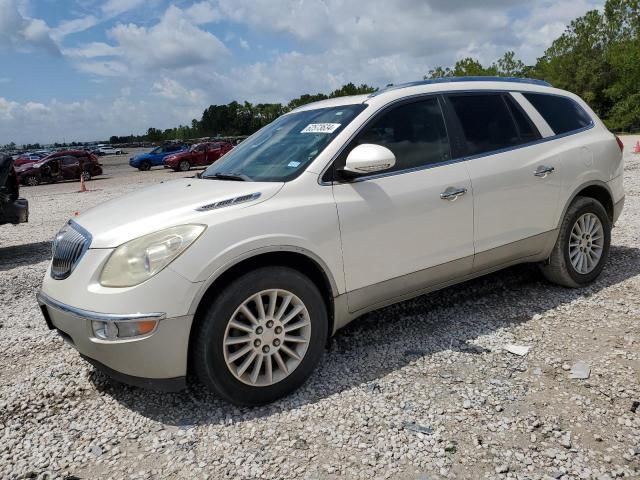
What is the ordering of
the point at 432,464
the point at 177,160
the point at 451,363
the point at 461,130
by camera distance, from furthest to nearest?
the point at 177,160 → the point at 461,130 → the point at 451,363 → the point at 432,464

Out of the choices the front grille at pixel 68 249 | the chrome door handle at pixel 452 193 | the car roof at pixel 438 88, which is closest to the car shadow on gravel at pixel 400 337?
the front grille at pixel 68 249

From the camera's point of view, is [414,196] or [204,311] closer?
[204,311]

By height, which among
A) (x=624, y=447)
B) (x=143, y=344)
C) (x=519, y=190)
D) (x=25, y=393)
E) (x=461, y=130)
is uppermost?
(x=461, y=130)

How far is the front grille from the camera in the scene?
2988 mm

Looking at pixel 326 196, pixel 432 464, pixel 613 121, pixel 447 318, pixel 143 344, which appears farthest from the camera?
pixel 613 121

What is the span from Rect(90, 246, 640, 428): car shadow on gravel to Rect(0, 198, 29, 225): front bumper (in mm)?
→ 5025

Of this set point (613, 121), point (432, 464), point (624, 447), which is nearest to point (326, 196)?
point (432, 464)

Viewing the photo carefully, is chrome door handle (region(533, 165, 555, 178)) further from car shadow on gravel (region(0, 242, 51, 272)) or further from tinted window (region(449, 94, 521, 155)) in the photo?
car shadow on gravel (region(0, 242, 51, 272))

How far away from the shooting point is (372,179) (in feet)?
11.1

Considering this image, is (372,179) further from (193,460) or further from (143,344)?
(193,460)

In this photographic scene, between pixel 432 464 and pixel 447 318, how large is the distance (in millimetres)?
1853

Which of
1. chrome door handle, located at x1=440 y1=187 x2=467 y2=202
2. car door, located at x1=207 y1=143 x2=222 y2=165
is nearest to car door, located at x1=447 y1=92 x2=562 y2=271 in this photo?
chrome door handle, located at x1=440 y1=187 x2=467 y2=202

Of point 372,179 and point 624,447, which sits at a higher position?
point 372,179

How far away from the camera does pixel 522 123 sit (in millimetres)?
4266
